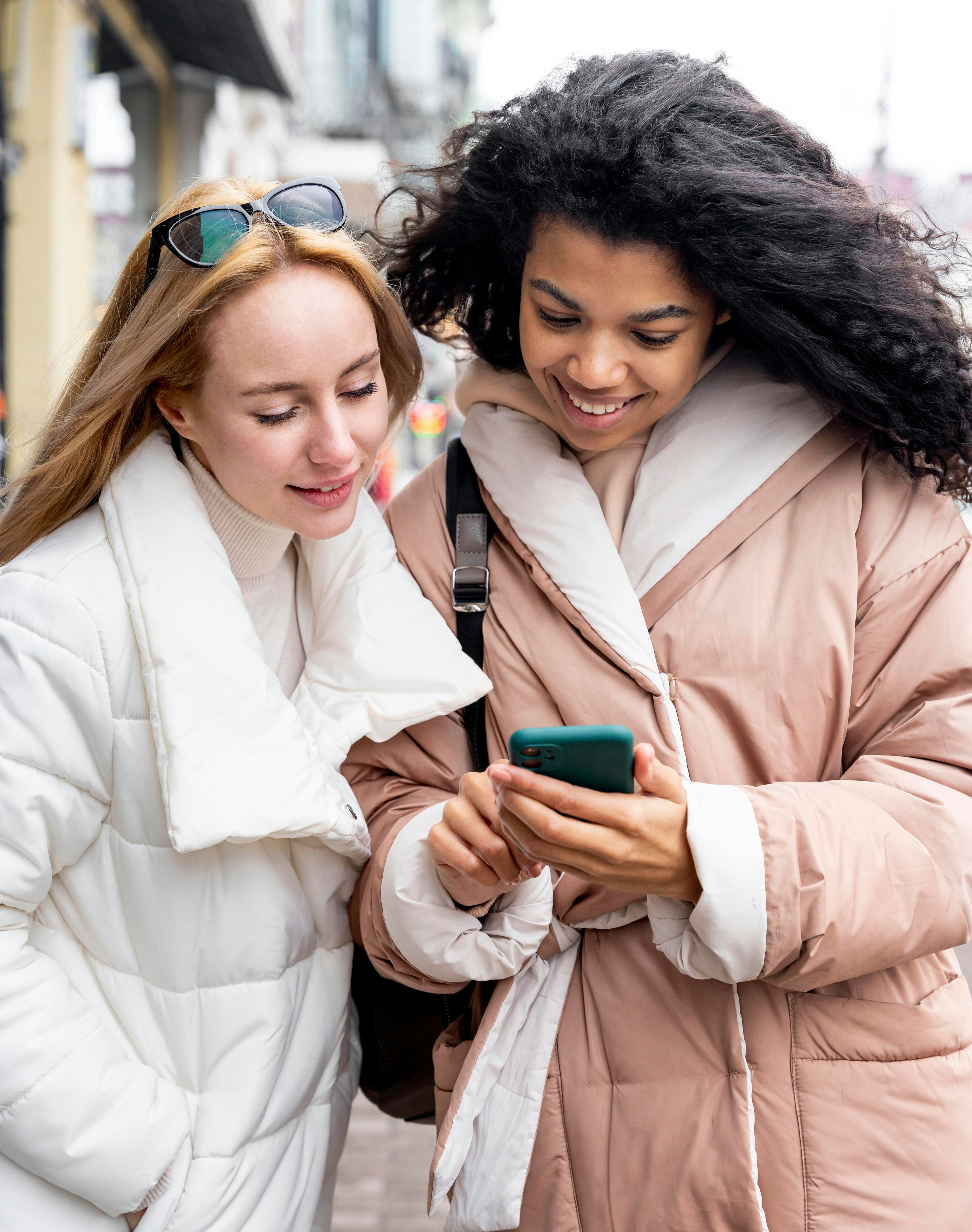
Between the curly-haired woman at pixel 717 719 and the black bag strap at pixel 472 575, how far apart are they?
0.03 meters

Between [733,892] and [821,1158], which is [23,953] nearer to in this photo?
[733,892]

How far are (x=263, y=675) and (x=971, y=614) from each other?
44.4 inches

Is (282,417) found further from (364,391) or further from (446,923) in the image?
(446,923)

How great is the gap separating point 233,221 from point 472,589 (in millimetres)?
736

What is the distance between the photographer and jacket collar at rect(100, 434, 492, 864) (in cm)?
167

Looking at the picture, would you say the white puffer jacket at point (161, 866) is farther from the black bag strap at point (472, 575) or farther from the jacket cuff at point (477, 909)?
the jacket cuff at point (477, 909)

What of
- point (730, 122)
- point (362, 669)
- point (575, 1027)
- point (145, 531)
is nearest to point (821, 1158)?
point (575, 1027)

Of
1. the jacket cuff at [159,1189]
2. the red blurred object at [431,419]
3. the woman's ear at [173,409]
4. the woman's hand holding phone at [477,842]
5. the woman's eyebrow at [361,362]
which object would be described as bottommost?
the red blurred object at [431,419]

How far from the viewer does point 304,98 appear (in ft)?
62.3

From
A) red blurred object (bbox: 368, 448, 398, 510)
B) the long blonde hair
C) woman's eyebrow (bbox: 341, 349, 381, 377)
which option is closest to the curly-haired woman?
woman's eyebrow (bbox: 341, 349, 381, 377)

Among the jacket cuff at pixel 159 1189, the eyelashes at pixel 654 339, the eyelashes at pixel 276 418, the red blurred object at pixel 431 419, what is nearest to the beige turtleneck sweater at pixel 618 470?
the eyelashes at pixel 654 339

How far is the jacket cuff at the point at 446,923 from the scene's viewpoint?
1.82 metres

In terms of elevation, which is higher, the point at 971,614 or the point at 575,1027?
the point at 971,614

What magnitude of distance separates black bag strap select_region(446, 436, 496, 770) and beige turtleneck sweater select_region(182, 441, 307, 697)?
1.01 feet
